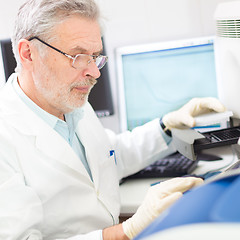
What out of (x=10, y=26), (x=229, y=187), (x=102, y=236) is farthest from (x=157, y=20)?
(x=229, y=187)

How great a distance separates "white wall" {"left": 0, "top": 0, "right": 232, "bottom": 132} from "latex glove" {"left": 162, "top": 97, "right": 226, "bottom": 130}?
44 cm

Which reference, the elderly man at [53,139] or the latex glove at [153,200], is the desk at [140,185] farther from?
the latex glove at [153,200]

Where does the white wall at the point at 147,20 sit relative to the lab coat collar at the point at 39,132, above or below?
above

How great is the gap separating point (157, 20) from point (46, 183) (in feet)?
Result: 3.52

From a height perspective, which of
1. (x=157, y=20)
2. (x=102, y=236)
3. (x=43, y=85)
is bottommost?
(x=102, y=236)

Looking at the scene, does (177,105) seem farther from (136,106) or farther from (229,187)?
(229,187)

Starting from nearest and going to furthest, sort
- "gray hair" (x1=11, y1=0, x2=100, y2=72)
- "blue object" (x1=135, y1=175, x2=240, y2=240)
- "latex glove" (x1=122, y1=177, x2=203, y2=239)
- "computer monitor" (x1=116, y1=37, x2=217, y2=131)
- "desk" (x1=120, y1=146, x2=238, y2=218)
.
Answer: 1. "blue object" (x1=135, y1=175, x2=240, y2=240)
2. "latex glove" (x1=122, y1=177, x2=203, y2=239)
3. "gray hair" (x1=11, y1=0, x2=100, y2=72)
4. "desk" (x1=120, y1=146, x2=238, y2=218)
5. "computer monitor" (x1=116, y1=37, x2=217, y2=131)

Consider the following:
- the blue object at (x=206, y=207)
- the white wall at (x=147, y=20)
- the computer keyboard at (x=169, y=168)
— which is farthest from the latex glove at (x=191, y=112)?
the blue object at (x=206, y=207)

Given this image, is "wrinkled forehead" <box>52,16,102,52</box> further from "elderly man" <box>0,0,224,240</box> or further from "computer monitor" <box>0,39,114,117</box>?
"computer monitor" <box>0,39,114,117</box>

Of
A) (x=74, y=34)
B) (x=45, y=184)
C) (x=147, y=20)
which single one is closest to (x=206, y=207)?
(x=45, y=184)

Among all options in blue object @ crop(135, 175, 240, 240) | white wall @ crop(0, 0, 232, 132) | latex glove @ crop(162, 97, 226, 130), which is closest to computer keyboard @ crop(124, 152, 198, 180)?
latex glove @ crop(162, 97, 226, 130)

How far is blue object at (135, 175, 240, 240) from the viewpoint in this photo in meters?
0.48

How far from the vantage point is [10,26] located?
2.04 m

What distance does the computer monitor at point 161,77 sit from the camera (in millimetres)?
1853
